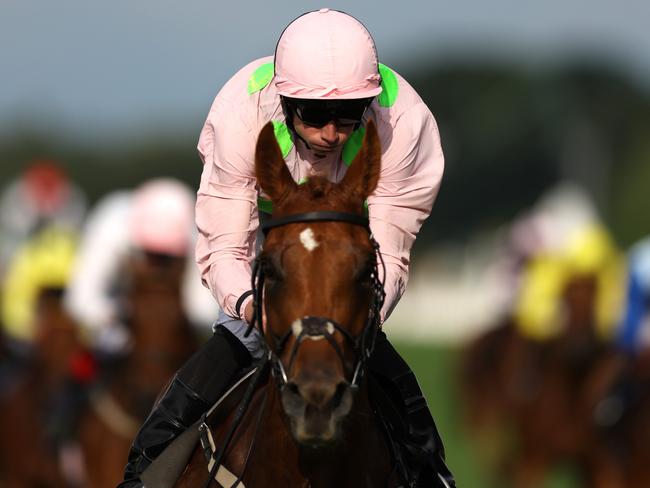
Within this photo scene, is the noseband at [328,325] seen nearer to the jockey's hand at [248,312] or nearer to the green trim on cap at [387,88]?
the jockey's hand at [248,312]

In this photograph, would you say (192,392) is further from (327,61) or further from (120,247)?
(120,247)

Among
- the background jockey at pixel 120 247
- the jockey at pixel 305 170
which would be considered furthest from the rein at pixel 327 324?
the background jockey at pixel 120 247

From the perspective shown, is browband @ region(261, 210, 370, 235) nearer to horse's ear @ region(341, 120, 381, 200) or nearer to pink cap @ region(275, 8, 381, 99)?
horse's ear @ region(341, 120, 381, 200)

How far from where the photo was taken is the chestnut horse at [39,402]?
40.9ft

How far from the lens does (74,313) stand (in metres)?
12.6

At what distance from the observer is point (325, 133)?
5.68 metres

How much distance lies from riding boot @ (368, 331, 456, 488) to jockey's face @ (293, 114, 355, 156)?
0.71 meters

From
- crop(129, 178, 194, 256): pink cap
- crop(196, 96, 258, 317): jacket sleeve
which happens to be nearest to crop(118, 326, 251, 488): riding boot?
crop(196, 96, 258, 317): jacket sleeve

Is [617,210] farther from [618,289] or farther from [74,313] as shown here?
[74,313]

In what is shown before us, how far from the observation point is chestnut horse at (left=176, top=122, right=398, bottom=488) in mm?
4973

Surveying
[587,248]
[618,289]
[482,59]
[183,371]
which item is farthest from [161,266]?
[482,59]

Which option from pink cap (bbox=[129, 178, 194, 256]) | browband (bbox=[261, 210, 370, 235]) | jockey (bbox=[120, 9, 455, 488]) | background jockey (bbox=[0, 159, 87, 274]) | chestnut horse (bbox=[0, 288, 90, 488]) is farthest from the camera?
background jockey (bbox=[0, 159, 87, 274])

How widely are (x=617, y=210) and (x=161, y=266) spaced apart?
204 feet

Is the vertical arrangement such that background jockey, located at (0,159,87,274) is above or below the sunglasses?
below
